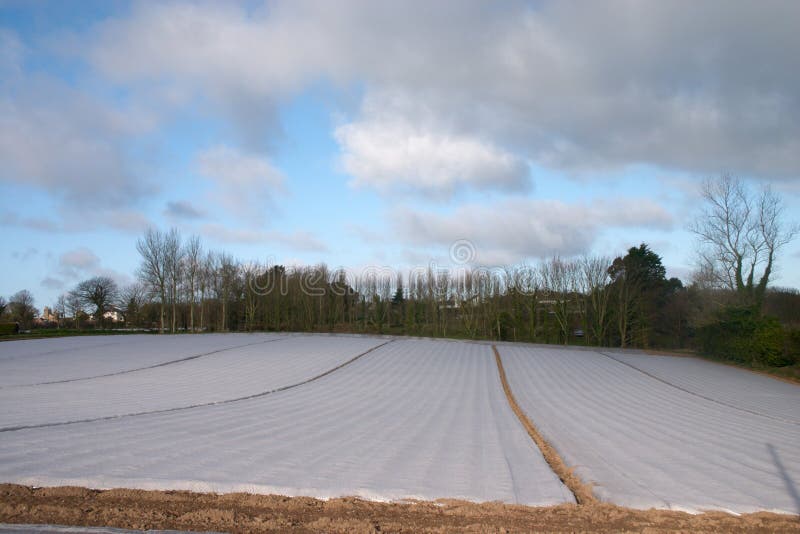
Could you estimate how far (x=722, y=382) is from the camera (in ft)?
55.9

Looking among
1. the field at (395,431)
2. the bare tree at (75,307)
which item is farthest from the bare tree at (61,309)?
the field at (395,431)

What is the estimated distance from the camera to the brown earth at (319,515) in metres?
4.43

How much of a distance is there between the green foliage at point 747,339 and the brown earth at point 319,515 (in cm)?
1858

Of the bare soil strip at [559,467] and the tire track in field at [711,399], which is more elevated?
the bare soil strip at [559,467]

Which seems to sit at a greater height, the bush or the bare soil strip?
the bush

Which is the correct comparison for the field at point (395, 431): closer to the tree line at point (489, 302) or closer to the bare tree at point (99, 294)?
the tree line at point (489, 302)

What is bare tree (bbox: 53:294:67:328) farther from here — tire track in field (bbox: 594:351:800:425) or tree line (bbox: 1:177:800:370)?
tire track in field (bbox: 594:351:800:425)

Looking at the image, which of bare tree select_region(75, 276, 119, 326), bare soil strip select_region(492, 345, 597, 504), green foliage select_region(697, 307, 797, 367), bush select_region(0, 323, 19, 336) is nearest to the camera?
bare soil strip select_region(492, 345, 597, 504)

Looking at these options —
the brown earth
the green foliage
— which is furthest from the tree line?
the brown earth

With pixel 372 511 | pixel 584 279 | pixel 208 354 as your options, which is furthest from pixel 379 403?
pixel 584 279

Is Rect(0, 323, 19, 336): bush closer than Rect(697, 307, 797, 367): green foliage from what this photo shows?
No

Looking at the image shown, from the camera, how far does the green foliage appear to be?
1983 cm

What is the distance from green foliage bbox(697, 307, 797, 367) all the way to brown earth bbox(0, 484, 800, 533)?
1858cm

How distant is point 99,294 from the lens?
49938 millimetres
